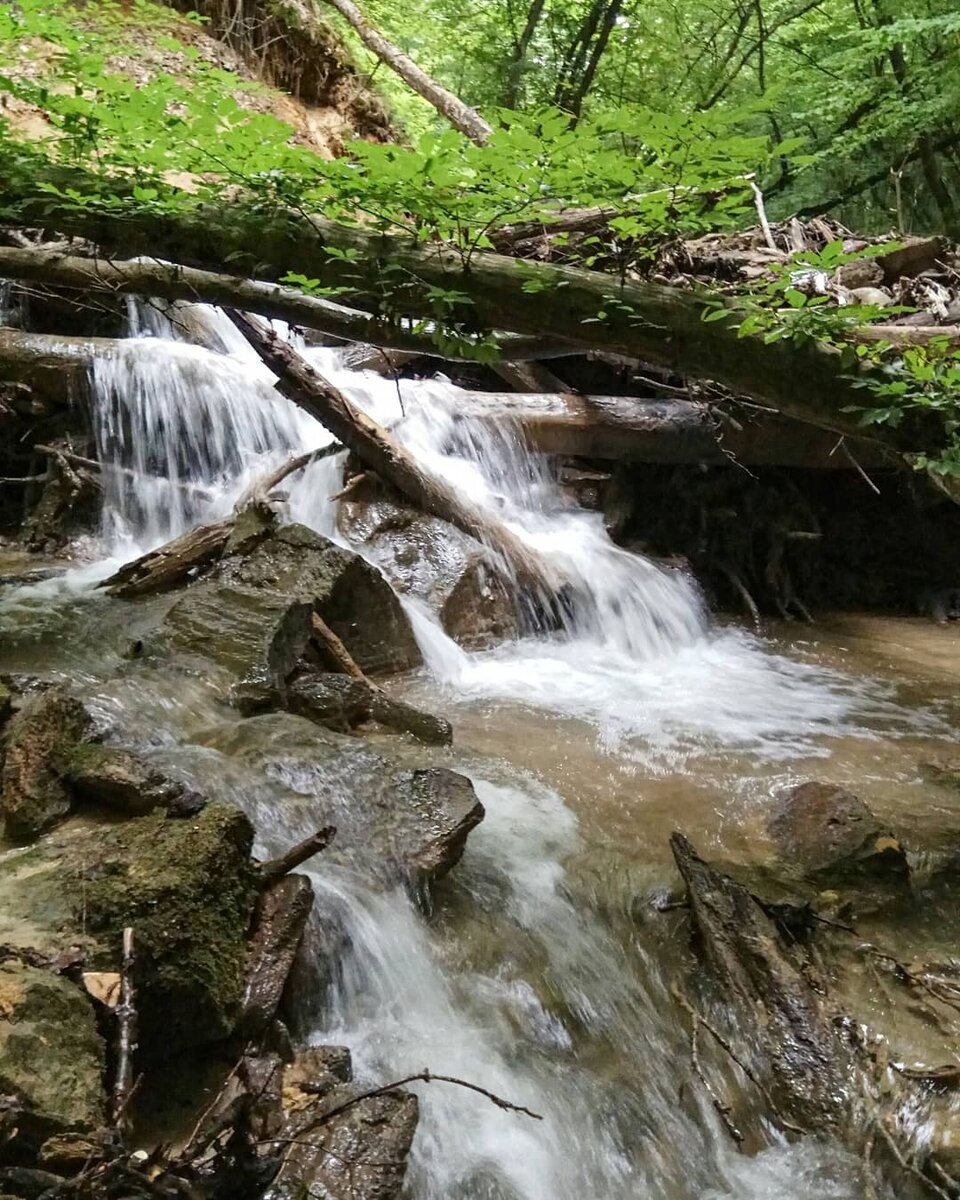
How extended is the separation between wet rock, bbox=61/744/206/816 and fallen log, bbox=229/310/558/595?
13.9 ft

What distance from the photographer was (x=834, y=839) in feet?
12.6

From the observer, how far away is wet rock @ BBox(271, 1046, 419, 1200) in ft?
6.97

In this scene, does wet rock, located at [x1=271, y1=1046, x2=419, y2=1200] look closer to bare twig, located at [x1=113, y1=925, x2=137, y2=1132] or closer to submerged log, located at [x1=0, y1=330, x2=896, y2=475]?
bare twig, located at [x1=113, y1=925, x2=137, y2=1132]

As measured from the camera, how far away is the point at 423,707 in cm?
546

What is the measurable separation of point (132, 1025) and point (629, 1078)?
161 cm

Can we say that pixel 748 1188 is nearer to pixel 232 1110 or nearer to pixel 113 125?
pixel 232 1110

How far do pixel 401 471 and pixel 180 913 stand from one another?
510cm

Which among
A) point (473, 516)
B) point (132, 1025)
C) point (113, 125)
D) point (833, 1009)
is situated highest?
point (113, 125)

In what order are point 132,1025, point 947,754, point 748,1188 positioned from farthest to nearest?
point 947,754, point 748,1188, point 132,1025

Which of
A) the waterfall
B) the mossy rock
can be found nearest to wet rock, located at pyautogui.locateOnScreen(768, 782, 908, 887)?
the waterfall

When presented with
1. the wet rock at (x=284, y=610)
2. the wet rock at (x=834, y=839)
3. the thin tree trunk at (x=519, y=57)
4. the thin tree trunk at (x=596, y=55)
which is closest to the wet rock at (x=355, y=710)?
the wet rock at (x=284, y=610)

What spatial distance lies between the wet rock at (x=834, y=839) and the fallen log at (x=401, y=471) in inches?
134

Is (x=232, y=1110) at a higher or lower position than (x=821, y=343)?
lower

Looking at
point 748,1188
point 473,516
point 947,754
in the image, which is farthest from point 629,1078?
point 473,516
